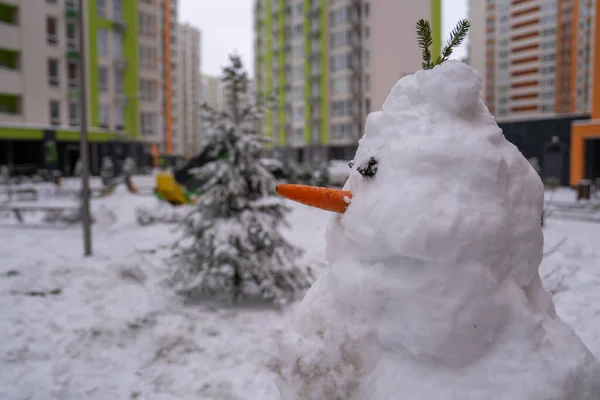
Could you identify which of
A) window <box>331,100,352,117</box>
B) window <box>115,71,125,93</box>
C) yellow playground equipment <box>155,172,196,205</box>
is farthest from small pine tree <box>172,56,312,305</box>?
window <box>331,100,352,117</box>

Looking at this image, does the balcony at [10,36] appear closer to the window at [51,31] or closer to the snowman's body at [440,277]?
the window at [51,31]

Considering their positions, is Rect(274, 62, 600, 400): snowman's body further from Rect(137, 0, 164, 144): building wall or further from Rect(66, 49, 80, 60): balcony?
Rect(137, 0, 164, 144): building wall

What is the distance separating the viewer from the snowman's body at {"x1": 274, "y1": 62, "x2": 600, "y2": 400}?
1672mm

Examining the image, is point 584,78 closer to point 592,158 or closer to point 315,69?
point 315,69

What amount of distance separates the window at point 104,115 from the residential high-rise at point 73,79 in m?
0.08

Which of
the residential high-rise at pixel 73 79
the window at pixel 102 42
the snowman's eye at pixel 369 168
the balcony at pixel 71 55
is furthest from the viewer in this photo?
the window at pixel 102 42

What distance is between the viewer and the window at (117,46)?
109 feet

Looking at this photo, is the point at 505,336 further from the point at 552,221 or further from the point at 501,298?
the point at 552,221

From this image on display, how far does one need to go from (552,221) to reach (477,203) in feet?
36.7

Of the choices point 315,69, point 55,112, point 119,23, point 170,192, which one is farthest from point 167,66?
point 170,192

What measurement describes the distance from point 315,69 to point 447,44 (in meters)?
42.0

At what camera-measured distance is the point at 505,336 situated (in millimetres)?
1713

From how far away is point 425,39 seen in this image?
83.3 inches

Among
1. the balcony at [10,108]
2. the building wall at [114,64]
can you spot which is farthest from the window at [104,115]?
the balcony at [10,108]
